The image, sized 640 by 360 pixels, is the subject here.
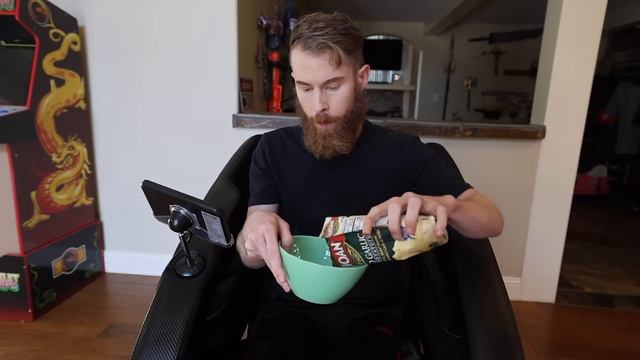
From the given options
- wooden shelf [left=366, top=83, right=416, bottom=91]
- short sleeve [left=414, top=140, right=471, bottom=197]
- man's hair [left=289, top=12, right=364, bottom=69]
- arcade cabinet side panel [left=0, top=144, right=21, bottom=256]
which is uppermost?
wooden shelf [left=366, top=83, right=416, bottom=91]

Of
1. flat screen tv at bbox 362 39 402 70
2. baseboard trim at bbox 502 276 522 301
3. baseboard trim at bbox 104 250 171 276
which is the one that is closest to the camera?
baseboard trim at bbox 502 276 522 301

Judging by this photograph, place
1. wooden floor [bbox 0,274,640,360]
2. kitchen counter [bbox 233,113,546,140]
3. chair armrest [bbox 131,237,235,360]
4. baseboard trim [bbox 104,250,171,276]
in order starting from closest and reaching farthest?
chair armrest [bbox 131,237,235,360], wooden floor [bbox 0,274,640,360], kitchen counter [bbox 233,113,546,140], baseboard trim [bbox 104,250,171,276]

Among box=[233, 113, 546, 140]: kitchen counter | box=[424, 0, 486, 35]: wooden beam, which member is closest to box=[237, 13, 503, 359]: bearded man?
box=[233, 113, 546, 140]: kitchen counter

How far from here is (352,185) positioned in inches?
37.4

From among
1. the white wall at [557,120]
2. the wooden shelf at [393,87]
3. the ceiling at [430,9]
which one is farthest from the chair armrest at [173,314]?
the wooden shelf at [393,87]

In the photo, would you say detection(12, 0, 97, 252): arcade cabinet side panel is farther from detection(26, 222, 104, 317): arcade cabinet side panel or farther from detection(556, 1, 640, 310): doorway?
detection(556, 1, 640, 310): doorway

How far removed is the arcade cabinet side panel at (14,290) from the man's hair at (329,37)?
4.69 ft

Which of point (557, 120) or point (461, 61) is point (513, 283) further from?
point (461, 61)

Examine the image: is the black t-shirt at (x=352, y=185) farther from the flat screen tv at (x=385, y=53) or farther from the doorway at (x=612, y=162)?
the flat screen tv at (x=385, y=53)

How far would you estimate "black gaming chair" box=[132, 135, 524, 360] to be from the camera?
0.71 m

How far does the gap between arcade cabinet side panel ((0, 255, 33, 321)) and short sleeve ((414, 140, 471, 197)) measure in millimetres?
1531

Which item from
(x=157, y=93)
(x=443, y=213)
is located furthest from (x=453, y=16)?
(x=443, y=213)

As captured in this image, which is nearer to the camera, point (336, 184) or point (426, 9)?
point (336, 184)

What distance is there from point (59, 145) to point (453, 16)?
3.94 m
